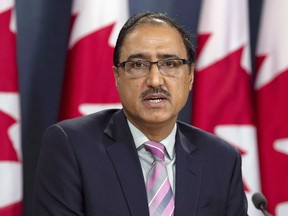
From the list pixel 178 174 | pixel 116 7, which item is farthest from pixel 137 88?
pixel 116 7

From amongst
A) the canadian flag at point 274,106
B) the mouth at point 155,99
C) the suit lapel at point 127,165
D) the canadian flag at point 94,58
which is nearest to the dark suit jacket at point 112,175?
the suit lapel at point 127,165

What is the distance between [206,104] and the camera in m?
2.33

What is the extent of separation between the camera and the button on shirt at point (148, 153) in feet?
5.52

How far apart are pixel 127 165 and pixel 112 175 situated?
0.05 meters

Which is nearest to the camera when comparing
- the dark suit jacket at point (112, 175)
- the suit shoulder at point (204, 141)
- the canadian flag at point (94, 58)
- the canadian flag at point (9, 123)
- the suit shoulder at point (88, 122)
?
the dark suit jacket at point (112, 175)

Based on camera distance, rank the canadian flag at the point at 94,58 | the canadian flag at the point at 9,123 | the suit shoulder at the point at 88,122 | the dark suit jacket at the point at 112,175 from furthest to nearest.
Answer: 1. the canadian flag at the point at 94,58
2. the canadian flag at the point at 9,123
3. the suit shoulder at the point at 88,122
4. the dark suit jacket at the point at 112,175

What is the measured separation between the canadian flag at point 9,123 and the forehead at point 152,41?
62cm

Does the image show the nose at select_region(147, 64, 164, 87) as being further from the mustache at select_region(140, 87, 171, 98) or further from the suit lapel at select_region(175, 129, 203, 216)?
the suit lapel at select_region(175, 129, 203, 216)

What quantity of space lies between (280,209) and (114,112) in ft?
2.80

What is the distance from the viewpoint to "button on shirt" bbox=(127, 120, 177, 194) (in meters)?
1.68

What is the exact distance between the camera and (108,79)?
225cm

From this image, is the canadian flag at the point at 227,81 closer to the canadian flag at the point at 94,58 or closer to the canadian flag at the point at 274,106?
the canadian flag at the point at 274,106

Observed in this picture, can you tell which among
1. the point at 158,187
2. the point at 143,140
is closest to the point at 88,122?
the point at 143,140

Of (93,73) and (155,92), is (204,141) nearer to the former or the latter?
(155,92)
